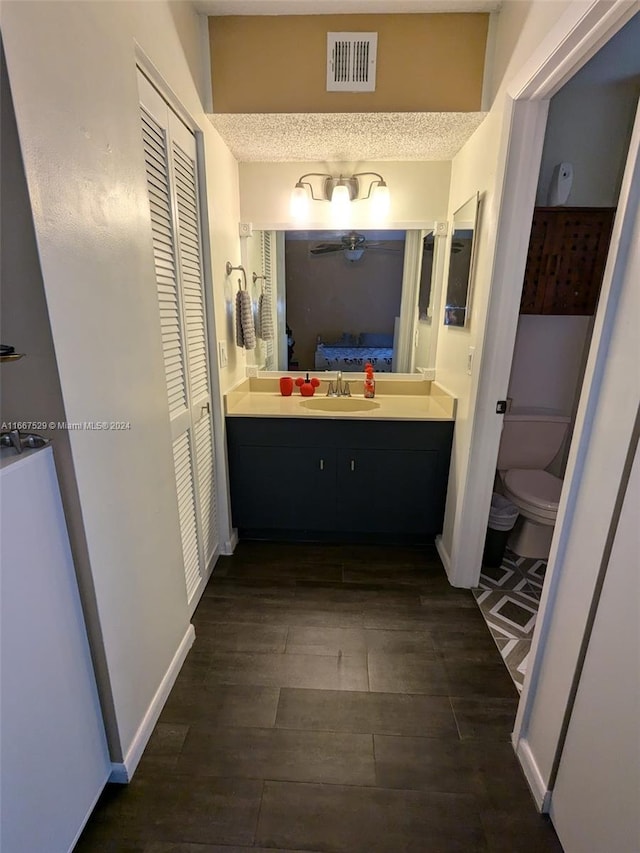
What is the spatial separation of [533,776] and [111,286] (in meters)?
1.84

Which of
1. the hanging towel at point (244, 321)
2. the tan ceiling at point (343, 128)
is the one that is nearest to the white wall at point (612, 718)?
the tan ceiling at point (343, 128)

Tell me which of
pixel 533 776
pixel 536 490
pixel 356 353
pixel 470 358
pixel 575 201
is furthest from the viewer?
pixel 356 353

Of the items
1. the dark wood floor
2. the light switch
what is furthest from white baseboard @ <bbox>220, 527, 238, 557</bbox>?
the light switch

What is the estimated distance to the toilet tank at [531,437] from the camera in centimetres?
223

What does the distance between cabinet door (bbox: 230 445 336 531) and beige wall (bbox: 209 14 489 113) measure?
1594 millimetres

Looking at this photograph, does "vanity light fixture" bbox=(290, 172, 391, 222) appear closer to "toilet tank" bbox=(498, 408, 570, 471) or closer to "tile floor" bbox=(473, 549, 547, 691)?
"toilet tank" bbox=(498, 408, 570, 471)

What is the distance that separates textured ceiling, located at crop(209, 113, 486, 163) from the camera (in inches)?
66.4

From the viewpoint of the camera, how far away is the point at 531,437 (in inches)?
89.3

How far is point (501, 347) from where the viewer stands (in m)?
1.60

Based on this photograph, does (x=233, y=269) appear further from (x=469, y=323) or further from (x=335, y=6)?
(x=469, y=323)

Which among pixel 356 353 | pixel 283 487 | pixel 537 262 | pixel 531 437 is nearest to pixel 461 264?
pixel 537 262

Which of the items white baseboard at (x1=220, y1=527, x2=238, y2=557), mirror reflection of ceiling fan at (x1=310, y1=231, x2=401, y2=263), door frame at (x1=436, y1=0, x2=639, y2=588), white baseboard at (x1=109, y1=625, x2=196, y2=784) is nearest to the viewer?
door frame at (x1=436, y1=0, x2=639, y2=588)

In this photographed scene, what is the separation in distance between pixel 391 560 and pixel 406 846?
1235mm

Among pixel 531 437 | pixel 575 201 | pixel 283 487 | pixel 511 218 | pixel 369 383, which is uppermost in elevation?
pixel 575 201
